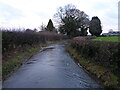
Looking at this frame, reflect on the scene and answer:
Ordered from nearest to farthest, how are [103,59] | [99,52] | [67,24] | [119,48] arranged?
[119,48] → [103,59] → [99,52] → [67,24]

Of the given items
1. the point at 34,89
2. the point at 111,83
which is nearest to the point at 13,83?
the point at 34,89

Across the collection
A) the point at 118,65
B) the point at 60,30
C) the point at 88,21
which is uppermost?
the point at 88,21

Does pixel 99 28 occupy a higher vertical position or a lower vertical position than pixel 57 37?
higher

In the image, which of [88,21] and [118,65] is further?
[88,21]

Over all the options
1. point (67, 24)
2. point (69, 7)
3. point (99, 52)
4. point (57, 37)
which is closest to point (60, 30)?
point (67, 24)

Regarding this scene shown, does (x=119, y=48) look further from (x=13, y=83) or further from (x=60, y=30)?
(x=60, y=30)

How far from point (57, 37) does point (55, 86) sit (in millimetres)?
38275

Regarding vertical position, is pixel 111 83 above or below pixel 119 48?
below

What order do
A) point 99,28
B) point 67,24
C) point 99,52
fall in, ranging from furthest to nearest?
1. point 99,28
2. point 67,24
3. point 99,52

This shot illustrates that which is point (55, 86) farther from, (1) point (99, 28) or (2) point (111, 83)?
(1) point (99, 28)

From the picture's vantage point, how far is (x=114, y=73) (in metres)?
5.75

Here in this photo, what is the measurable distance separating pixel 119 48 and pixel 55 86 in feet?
10.1

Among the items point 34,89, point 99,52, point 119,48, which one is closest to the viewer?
point 34,89

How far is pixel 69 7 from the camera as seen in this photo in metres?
53.1
